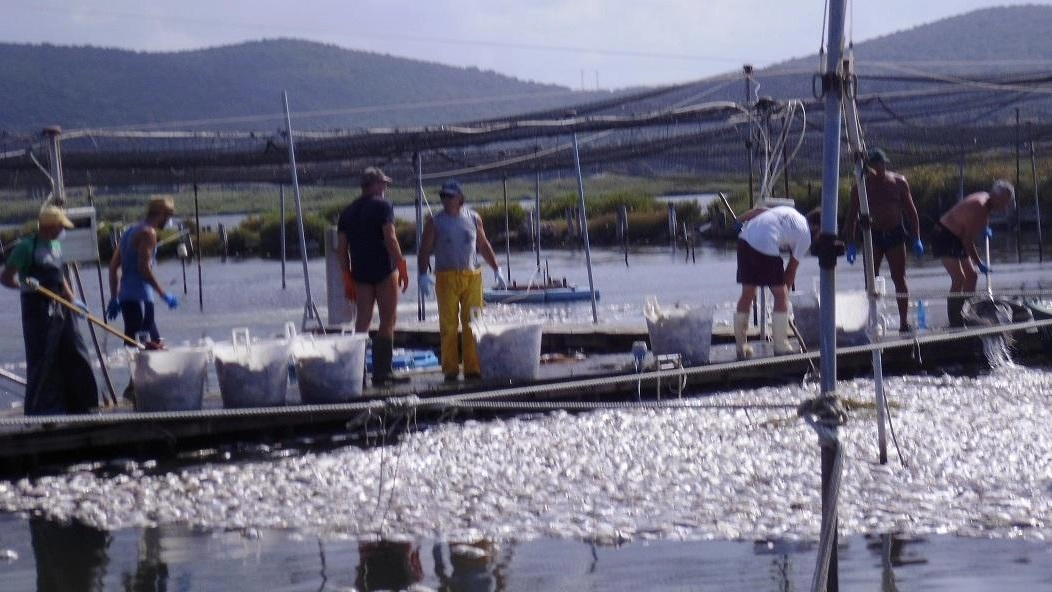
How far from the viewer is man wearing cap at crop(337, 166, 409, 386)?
10.9 meters

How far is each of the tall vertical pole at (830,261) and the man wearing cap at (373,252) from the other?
17.4ft

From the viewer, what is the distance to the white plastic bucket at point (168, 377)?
391 inches

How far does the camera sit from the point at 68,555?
759 cm

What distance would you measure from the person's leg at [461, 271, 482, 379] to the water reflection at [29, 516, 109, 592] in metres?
3.84

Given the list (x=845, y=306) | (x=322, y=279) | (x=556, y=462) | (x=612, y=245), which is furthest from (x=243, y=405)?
(x=612, y=245)

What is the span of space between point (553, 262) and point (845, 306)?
2795 cm

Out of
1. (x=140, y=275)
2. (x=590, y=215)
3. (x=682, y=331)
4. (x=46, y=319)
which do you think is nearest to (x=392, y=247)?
(x=140, y=275)

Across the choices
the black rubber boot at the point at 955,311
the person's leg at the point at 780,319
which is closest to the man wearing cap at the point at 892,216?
the black rubber boot at the point at 955,311

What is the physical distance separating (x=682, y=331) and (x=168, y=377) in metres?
4.29

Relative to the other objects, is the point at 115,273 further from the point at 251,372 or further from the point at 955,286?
the point at 955,286

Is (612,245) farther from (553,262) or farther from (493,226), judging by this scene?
(553,262)

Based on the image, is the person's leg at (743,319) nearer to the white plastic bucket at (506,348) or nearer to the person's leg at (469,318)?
the white plastic bucket at (506,348)

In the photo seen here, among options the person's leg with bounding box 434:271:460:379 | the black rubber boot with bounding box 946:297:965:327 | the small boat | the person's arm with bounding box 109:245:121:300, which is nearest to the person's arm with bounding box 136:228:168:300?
the person's arm with bounding box 109:245:121:300

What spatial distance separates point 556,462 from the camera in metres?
9.32
